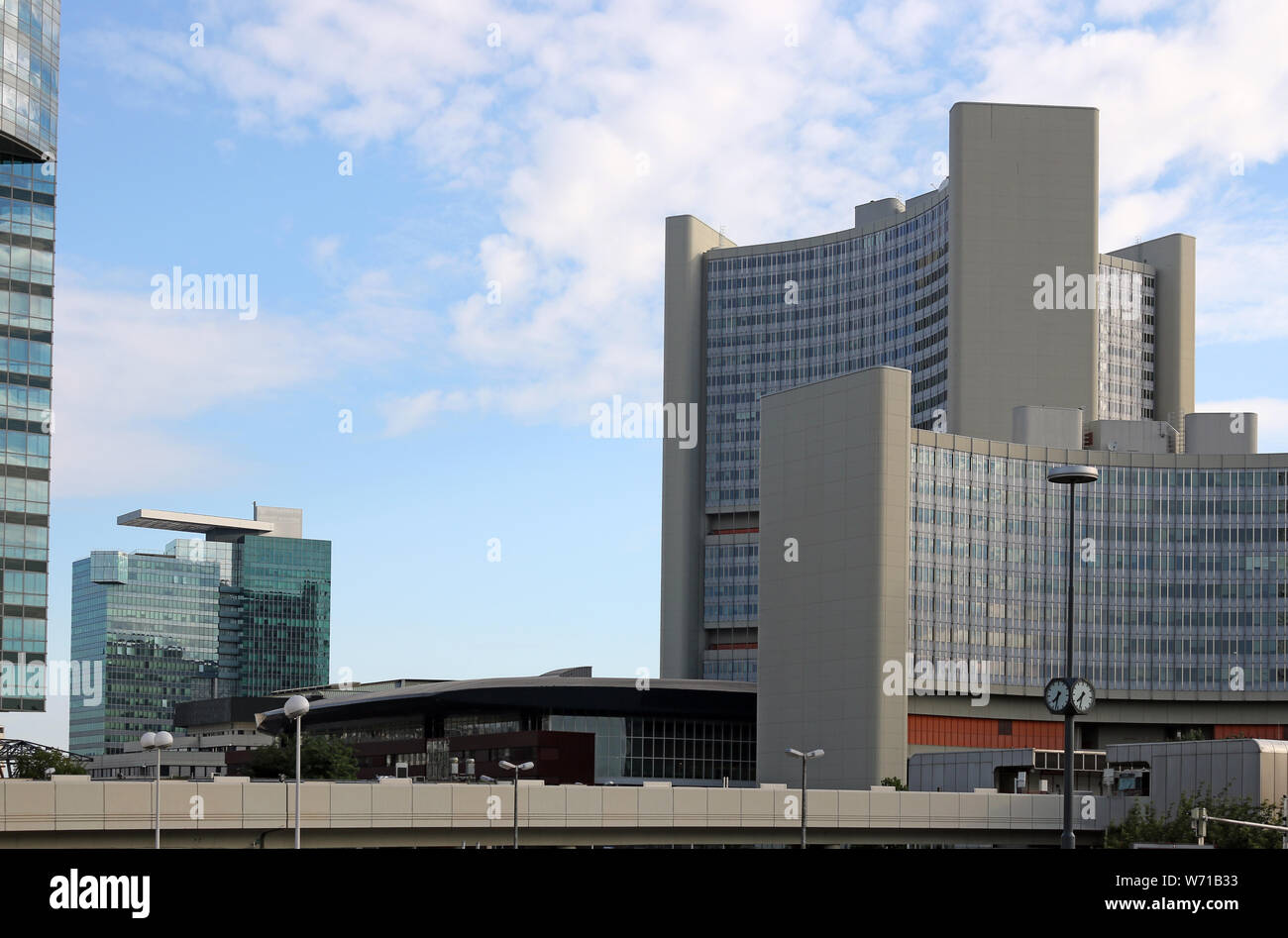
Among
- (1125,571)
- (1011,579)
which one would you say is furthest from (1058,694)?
(1125,571)

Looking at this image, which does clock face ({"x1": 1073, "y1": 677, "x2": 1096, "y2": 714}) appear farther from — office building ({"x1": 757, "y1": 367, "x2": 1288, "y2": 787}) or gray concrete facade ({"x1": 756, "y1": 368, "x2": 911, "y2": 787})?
office building ({"x1": 757, "y1": 367, "x2": 1288, "y2": 787})

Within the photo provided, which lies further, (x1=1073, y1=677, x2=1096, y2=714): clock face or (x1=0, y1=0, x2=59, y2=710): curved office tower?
(x1=0, y1=0, x2=59, y2=710): curved office tower

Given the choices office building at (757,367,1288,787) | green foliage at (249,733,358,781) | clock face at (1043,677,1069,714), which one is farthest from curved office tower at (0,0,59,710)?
clock face at (1043,677,1069,714)

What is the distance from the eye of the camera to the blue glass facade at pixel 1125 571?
A: 172 meters

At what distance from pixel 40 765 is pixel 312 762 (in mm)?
28657

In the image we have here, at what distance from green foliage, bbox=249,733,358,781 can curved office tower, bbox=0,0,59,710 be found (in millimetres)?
42381

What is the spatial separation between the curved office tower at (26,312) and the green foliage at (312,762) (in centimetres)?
4238

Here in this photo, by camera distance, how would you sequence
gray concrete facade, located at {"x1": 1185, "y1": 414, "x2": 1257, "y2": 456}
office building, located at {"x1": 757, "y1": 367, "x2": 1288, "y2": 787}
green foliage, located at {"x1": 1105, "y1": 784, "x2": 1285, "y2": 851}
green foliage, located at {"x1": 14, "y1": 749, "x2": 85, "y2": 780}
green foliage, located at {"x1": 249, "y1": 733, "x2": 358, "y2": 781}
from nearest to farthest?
green foliage, located at {"x1": 1105, "y1": 784, "x2": 1285, "y2": 851} → green foliage, located at {"x1": 14, "y1": 749, "x2": 85, "y2": 780} → green foliage, located at {"x1": 249, "y1": 733, "x2": 358, "y2": 781} → office building, located at {"x1": 757, "y1": 367, "x2": 1288, "y2": 787} → gray concrete facade, located at {"x1": 1185, "y1": 414, "x2": 1257, "y2": 456}

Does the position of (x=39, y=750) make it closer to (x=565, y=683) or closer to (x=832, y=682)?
(x=565, y=683)

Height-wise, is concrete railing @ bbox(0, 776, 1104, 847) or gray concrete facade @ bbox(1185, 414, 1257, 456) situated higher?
gray concrete facade @ bbox(1185, 414, 1257, 456)

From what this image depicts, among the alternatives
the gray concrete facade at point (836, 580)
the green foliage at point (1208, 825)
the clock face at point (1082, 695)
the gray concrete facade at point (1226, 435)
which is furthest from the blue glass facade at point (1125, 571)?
the clock face at point (1082, 695)

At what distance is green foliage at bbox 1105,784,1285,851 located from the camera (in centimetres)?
6900

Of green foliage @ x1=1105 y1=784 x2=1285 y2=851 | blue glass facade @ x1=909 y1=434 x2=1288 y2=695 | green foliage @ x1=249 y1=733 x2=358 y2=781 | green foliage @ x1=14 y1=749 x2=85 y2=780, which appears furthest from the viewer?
blue glass facade @ x1=909 y1=434 x2=1288 y2=695
